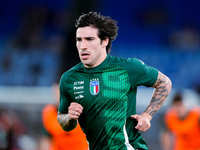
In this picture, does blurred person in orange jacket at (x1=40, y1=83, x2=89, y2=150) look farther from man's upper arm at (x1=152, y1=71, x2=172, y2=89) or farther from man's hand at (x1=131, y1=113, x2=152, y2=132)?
man's hand at (x1=131, y1=113, x2=152, y2=132)

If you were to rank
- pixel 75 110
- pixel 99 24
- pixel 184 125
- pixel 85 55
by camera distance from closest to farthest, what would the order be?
1. pixel 75 110
2. pixel 85 55
3. pixel 99 24
4. pixel 184 125

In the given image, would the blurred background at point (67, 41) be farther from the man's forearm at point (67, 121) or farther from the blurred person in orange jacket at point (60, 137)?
the man's forearm at point (67, 121)

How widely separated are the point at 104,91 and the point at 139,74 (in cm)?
38

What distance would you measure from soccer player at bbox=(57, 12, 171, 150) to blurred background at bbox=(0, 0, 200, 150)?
717cm

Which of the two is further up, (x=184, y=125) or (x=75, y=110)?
(x=75, y=110)

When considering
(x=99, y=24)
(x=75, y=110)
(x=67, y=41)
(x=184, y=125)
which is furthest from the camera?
(x=67, y=41)

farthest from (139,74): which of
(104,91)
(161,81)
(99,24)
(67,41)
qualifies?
(67,41)

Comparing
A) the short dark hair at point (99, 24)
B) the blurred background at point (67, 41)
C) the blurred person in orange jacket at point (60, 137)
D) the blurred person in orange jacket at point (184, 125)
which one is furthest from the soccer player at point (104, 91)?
the blurred background at point (67, 41)

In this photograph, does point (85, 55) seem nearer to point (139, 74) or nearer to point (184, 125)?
point (139, 74)

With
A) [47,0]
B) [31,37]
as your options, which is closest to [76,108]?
[31,37]

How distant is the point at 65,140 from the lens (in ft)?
22.9

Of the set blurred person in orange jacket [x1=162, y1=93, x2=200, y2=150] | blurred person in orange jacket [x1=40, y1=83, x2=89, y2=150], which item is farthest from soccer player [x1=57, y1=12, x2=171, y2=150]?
blurred person in orange jacket [x1=162, y1=93, x2=200, y2=150]

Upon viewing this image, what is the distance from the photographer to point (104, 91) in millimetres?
3578

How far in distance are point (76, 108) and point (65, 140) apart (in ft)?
12.5
